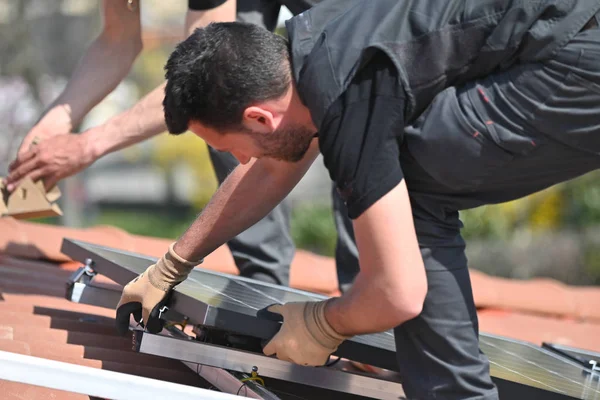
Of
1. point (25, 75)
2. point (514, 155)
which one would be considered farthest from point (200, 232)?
point (25, 75)

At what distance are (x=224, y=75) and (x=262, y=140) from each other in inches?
8.2

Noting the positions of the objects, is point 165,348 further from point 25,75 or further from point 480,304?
point 25,75

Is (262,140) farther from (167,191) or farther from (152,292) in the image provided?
(167,191)

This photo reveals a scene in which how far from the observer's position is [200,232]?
2.42 m

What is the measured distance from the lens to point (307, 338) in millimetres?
2125

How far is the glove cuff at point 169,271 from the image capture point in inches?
91.7

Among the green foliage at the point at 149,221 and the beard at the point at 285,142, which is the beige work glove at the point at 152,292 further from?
the green foliage at the point at 149,221

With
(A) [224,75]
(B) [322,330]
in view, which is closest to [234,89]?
(A) [224,75]

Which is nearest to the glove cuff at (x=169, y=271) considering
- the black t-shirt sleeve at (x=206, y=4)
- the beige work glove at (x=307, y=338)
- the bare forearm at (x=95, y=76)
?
the beige work glove at (x=307, y=338)

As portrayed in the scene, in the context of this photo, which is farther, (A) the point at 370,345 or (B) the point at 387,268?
(A) the point at 370,345

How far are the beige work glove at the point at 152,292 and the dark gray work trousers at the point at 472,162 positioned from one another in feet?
2.10

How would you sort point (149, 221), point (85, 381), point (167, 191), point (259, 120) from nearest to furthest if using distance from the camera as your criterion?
point (85, 381)
point (259, 120)
point (149, 221)
point (167, 191)

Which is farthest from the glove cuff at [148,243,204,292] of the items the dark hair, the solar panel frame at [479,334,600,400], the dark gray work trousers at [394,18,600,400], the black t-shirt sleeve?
the black t-shirt sleeve

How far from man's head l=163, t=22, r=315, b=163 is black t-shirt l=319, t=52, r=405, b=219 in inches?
6.0
